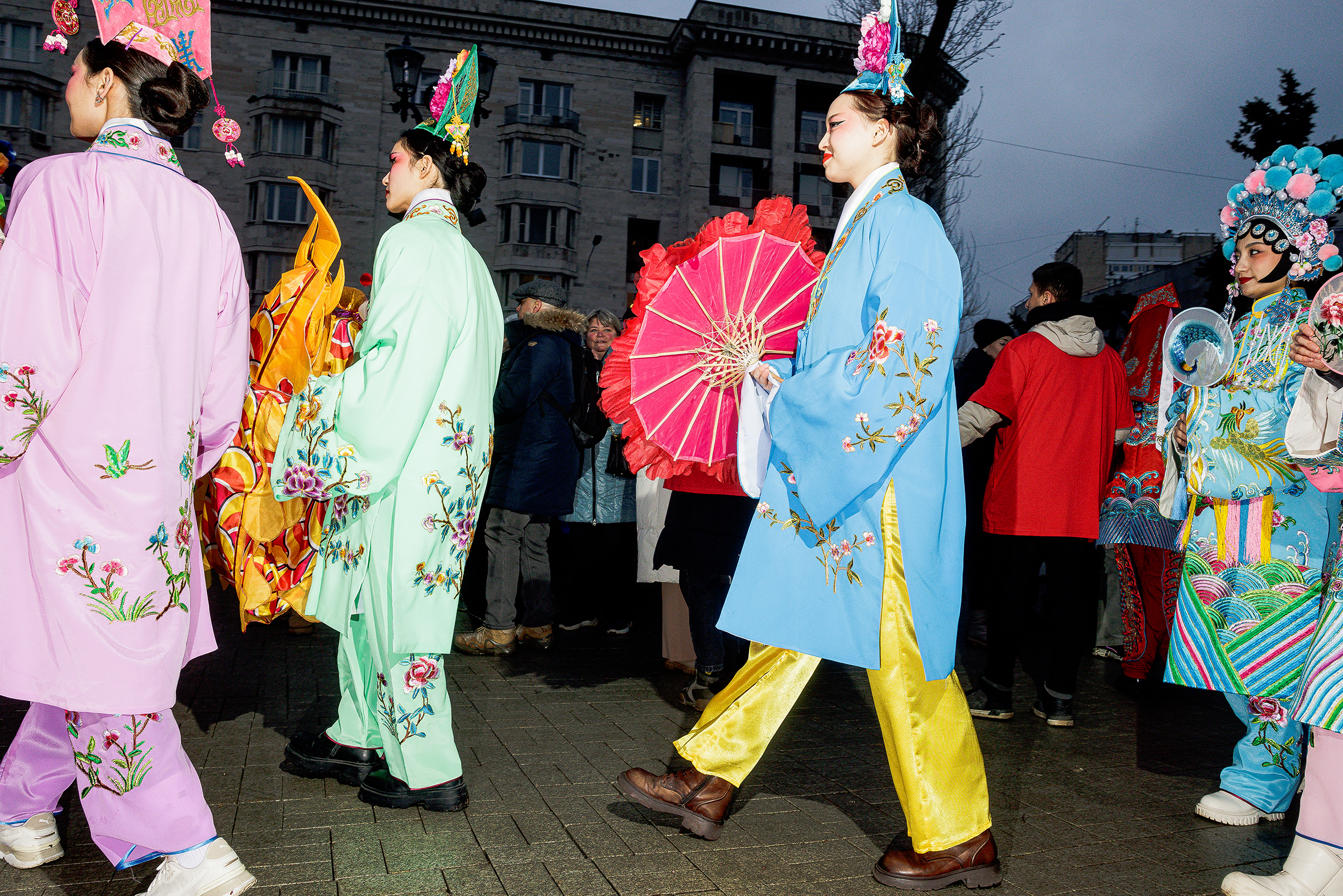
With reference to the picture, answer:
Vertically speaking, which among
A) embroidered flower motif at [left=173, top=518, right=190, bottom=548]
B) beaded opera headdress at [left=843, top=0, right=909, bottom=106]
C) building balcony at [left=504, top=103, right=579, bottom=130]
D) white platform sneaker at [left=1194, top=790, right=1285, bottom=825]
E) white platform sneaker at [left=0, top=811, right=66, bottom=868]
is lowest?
white platform sneaker at [left=1194, top=790, right=1285, bottom=825]

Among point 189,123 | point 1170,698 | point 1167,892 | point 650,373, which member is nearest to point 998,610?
point 1170,698

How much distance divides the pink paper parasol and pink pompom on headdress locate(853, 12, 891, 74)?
0.56 m

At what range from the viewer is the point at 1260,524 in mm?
3105

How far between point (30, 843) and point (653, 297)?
2195 millimetres

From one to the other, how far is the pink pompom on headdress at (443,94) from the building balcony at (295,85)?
29.4 m

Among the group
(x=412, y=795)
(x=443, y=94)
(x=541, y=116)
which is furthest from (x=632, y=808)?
(x=541, y=116)

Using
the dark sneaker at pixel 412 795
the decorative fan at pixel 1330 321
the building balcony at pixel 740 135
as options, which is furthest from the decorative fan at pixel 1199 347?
the building balcony at pixel 740 135

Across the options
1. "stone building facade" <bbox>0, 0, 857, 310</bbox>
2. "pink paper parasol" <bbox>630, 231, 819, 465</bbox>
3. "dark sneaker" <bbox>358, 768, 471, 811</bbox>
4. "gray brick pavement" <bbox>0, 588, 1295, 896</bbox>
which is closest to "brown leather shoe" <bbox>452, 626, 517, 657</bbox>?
"gray brick pavement" <bbox>0, 588, 1295, 896</bbox>

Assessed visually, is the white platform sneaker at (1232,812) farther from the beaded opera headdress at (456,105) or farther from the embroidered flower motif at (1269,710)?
the beaded opera headdress at (456,105)

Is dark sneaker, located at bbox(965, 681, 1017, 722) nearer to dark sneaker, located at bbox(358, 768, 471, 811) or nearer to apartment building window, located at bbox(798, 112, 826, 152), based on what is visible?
dark sneaker, located at bbox(358, 768, 471, 811)

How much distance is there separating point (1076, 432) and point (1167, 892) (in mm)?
2231

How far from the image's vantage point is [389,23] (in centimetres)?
3059

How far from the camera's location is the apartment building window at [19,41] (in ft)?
96.3

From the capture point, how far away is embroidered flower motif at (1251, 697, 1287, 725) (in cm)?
309
